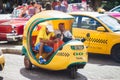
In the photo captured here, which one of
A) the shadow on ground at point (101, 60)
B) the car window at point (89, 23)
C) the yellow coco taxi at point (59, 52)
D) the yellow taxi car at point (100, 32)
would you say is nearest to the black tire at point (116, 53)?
the yellow taxi car at point (100, 32)

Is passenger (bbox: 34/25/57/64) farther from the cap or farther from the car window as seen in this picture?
the car window

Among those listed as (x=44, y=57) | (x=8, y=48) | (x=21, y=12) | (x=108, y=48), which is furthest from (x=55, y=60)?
(x=21, y=12)

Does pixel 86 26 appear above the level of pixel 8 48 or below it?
above

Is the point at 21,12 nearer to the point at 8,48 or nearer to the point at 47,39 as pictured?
the point at 8,48

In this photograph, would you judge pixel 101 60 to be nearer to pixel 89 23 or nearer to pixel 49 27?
pixel 89 23

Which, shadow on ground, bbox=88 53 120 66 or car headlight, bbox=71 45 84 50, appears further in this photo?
shadow on ground, bbox=88 53 120 66

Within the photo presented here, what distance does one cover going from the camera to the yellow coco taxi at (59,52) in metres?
8.69

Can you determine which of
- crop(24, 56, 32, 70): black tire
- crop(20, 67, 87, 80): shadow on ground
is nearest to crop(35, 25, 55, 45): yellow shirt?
Result: crop(24, 56, 32, 70): black tire

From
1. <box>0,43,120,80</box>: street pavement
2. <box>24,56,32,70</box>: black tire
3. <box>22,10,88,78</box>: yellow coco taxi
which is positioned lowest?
<box>0,43,120,80</box>: street pavement

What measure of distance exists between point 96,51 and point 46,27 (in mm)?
2378

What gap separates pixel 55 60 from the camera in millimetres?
8883

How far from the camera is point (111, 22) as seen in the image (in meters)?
11.7

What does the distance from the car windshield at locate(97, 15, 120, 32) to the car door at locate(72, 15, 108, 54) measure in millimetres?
245

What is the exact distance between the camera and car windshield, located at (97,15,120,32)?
1134 centimetres
